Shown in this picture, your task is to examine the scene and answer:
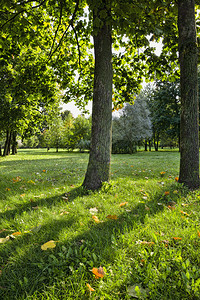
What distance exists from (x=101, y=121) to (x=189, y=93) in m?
2.11

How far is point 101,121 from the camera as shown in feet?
13.8

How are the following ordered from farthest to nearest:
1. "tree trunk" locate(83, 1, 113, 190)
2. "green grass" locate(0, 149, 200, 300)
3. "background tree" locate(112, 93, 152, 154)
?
"background tree" locate(112, 93, 152, 154), "tree trunk" locate(83, 1, 113, 190), "green grass" locate(0, 149, 200, 300)

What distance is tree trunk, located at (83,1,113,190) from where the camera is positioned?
419 centimetres

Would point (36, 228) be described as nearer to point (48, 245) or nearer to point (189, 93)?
point (48, 245)

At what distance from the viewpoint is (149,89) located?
134 ft

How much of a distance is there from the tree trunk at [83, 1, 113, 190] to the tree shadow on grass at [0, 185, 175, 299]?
5.13ft

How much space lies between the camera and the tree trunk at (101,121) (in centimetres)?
419

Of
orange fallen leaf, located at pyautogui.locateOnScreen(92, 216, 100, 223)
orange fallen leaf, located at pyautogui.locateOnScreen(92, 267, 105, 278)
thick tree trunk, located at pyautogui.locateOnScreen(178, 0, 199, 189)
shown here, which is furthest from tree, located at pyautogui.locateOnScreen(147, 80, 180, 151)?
orange fallen leaf, located at pyautogui.locateOnScreen(92, 267, 105, 278)

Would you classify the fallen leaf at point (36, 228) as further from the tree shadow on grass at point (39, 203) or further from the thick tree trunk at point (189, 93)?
the thick tree trunk at point (189, 93)

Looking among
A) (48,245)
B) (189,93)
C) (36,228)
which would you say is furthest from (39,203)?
(189,93)

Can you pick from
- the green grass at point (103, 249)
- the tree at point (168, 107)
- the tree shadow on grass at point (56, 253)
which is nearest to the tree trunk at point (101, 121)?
the green grass at point (103, 249)

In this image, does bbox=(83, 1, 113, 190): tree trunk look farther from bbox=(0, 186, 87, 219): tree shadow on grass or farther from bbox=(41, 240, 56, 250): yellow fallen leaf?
bbox=(41, 240, 56, 250): yellow fallen leaf

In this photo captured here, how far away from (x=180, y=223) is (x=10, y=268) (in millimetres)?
2159

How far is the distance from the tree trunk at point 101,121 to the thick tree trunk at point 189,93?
1.75 m
